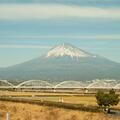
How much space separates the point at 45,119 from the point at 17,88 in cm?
15502

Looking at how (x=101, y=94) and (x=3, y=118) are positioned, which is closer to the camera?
(x=3, y=118)

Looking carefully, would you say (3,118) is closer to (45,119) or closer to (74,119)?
(45,119)

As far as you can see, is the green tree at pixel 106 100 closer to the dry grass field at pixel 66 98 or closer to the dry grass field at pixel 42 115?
the dry grass field at pixel 66 98

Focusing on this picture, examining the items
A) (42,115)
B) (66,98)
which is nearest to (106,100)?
(66,98)

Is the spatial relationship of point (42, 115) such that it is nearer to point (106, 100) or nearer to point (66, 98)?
point (106, 100)

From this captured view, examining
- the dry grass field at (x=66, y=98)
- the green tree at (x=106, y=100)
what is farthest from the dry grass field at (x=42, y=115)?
the dry grass field at (x=66, y=98)

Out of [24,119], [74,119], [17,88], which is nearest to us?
[24,119]

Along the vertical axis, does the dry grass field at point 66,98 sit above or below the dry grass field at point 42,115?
below

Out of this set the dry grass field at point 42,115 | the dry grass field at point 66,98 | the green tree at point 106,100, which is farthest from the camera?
the dry grass field at point 66,98

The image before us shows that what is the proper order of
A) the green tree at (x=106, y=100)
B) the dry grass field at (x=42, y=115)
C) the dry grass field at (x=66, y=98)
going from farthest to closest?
1. the dry grass field at (x=66, y=98)
2. the green tree at (x=106, y=100)
3. the dry grass field at (x=42, y=115)

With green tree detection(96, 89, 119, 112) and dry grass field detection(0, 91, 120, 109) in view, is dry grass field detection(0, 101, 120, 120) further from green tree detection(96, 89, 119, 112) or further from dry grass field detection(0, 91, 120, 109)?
dry grass field detection(0, 91, 120, 109)

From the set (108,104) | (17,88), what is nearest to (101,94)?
(108,104)

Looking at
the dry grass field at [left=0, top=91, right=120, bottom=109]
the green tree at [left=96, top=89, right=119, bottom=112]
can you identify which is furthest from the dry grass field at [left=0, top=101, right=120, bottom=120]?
the dry grass field at [left=0, top=91, right=120, bottom=109]

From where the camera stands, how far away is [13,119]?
29.1 m
